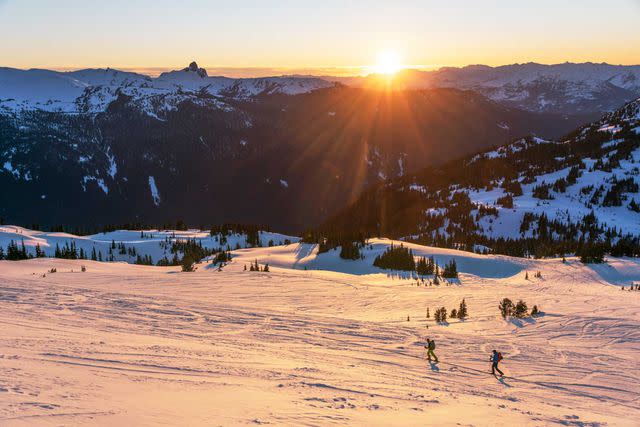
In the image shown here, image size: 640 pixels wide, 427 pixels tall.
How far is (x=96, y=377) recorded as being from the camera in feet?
38.3

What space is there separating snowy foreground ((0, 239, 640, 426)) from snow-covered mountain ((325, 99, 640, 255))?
26.2 m

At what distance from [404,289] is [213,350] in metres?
17.3

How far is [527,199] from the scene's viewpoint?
73.8 m

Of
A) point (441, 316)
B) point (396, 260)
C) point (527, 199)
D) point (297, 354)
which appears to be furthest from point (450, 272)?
point (527, 199)

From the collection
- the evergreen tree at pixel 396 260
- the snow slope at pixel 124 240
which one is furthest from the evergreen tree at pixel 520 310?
the snow slope at pixel 124 240

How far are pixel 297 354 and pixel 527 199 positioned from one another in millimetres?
65751

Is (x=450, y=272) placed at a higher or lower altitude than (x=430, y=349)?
lower

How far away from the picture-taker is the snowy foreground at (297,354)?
424 inches

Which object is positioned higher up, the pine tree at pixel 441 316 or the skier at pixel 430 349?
the skier at pixel 430 349

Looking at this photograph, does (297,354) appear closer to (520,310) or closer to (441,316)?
(441,316)

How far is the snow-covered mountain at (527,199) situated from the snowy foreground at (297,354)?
26.2m

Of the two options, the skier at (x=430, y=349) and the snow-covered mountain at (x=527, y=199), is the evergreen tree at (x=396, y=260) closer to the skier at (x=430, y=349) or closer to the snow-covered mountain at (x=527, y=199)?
the snow-covered mountain at (x=527, y=199)

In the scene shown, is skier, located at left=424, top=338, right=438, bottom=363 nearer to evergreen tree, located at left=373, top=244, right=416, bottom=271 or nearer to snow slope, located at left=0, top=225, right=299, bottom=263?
evergreen tree, located at left=373, top=244, right=416, bottom=271

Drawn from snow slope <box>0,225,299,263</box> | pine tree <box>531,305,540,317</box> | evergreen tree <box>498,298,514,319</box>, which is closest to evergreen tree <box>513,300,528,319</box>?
evergreen tree <box>498,298,514,319</box>
